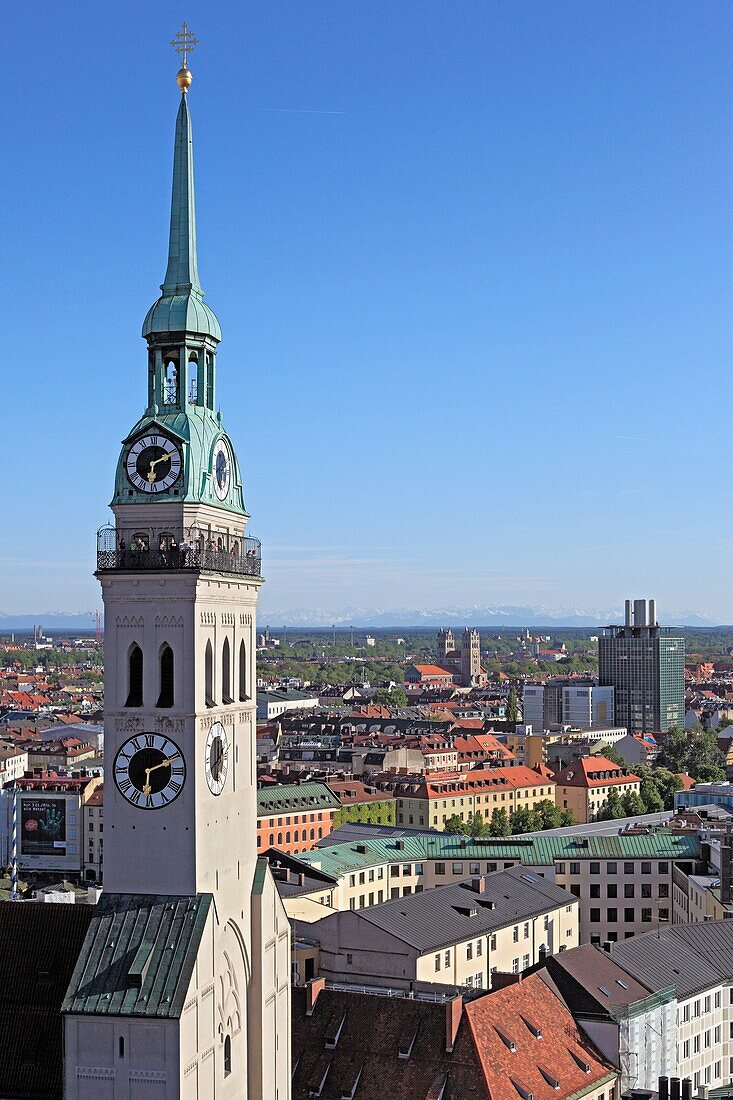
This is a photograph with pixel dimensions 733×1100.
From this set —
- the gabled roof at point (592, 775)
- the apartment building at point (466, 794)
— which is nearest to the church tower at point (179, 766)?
the apartment building at point (466, 794)

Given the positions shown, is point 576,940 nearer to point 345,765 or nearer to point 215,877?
point 215,877

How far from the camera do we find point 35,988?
45719mm

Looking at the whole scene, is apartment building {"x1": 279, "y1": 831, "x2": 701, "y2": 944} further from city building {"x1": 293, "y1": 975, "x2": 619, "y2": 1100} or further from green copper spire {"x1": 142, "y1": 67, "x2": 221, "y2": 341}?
green copper spire {"x1": 142, "y1": 67, "x2": 221, "y2": 341}

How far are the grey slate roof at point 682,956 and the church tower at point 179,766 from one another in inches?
1129

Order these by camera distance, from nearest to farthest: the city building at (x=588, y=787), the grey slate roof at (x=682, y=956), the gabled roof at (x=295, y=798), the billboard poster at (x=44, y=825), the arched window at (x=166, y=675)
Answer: the arched window at (x=166, y=675), the grey slate roof at (x=682, y=956), the gabled roof at (x=295, y=798), the billboard poster at (x=44, y=825), the city building at (x=588, y=787)

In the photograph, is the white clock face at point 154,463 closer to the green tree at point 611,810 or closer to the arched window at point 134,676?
the arched window at point 134,676

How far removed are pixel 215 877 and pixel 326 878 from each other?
52393 mm

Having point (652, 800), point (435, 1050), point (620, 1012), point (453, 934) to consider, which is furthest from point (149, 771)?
point (652, 800)

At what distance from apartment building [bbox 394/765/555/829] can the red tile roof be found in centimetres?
9860

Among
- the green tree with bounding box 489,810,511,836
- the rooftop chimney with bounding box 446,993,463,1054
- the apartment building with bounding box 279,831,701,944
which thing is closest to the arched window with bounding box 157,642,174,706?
the rooftop chimney with bounding box 446,993,463,1054

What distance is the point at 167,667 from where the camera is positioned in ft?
145

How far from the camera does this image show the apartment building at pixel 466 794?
535 feet

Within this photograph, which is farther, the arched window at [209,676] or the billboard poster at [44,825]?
the billboard poster at [44,825]

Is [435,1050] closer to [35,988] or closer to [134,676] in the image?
[35,988]
